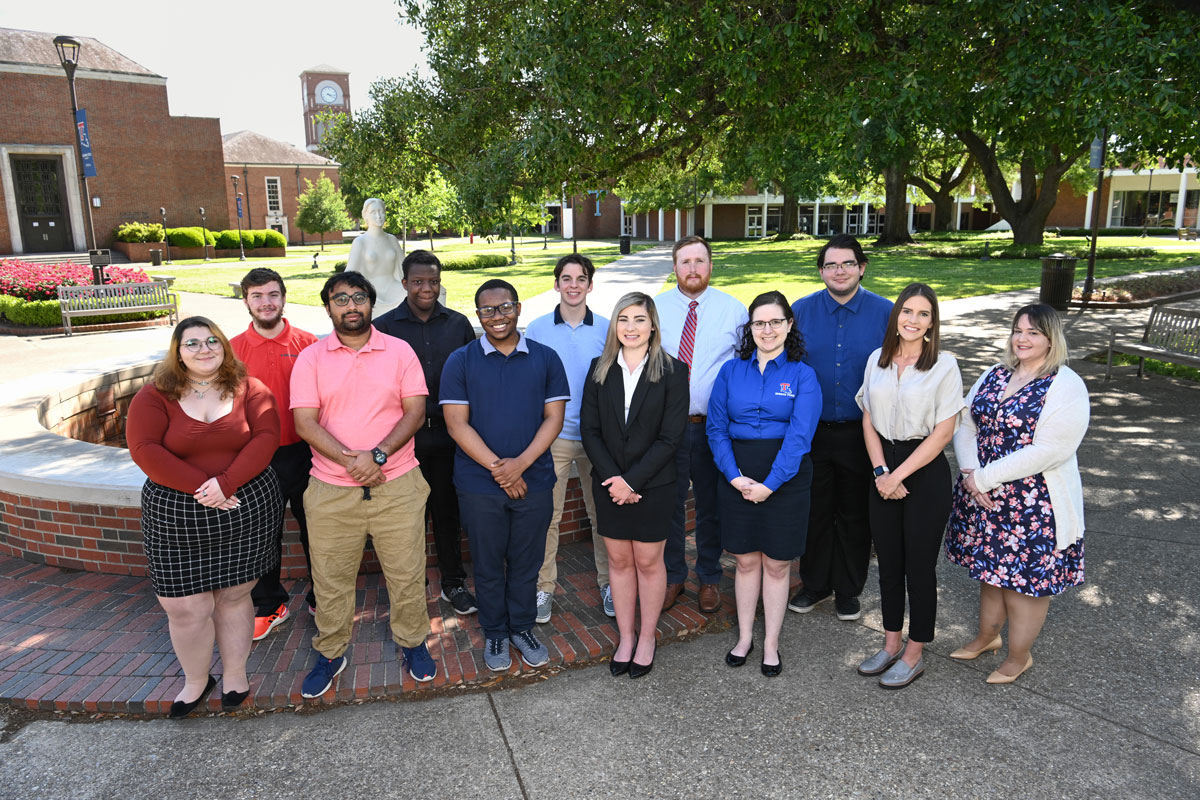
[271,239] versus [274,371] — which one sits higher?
[271,239]

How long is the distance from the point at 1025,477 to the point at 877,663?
1137 millimetres

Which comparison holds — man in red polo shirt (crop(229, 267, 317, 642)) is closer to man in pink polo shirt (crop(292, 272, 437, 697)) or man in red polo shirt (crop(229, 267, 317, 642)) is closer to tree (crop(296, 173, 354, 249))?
man in pink polo shirt (crop(292, 272, 437, 697))

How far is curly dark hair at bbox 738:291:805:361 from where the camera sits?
3.76 meters

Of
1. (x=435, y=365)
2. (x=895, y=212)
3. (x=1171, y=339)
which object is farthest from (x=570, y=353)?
(x=895, y=212)

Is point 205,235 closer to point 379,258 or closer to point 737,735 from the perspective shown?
point 379,258

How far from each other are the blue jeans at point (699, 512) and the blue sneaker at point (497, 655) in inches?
39.6

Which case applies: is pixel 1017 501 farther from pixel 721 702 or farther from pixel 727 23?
pixel 727 23

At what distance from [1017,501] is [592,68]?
564cm

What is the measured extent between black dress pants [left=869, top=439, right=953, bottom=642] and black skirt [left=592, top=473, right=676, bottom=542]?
3.44 ft

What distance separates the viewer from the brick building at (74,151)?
127ft

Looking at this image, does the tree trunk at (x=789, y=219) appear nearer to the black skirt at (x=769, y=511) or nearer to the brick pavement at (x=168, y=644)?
the brick pavement at (x=168, y=644)

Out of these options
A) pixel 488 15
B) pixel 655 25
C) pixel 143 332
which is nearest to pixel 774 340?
pixel 655 25

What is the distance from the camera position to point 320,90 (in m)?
93.0

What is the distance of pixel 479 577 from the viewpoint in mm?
3889
